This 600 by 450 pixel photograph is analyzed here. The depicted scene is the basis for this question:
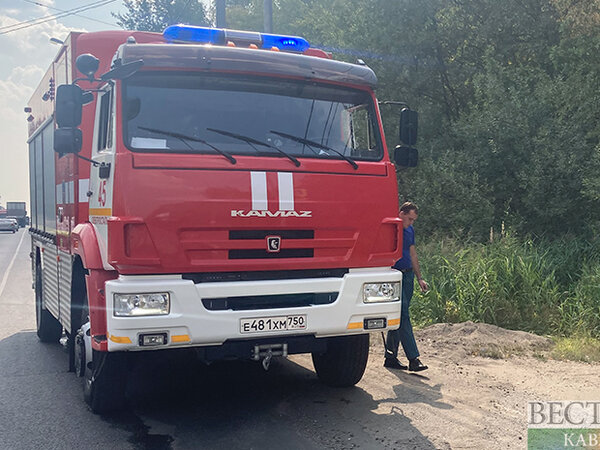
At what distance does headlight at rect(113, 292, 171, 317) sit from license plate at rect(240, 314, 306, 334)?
0.56 metres

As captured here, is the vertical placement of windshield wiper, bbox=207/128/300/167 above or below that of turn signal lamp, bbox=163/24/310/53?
below

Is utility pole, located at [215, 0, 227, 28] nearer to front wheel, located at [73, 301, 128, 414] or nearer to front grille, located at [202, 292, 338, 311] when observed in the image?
front wheel, located at [73, 301, 128, 414]

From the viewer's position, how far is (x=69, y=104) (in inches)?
196

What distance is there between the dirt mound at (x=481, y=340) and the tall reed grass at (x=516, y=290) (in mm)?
667

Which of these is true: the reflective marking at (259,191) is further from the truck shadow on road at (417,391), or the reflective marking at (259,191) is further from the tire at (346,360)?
the truck shadow on road at (417,391)

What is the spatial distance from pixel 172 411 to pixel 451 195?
828 cm

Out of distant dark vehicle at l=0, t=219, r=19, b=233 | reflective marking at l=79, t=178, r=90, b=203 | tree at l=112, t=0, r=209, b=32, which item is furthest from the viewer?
distant dark vehicle at l=0, t=219, r=19, b=233

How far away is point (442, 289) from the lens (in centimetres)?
922

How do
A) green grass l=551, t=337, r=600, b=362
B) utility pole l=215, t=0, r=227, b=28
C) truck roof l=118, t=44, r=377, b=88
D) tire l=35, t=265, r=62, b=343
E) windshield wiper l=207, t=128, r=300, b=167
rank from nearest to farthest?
1. truck roof l=118, t=44, r=377, b=88
2. windshield wiper l=207, t=128, r=300, b=167
3. green grass l=551, t=337, r=600, b=362
4. tire l=35, t=265, r=62, b=343
5. utility pole l=215, t=0, r=227, b=28

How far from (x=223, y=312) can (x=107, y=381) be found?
4.41 ft

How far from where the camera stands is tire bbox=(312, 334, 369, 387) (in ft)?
19.2

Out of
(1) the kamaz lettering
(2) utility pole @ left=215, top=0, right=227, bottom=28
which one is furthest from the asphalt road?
(2) utility pole @ left=215, top=0, right=227, bottom=28

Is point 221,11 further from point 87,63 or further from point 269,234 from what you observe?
point 269,234

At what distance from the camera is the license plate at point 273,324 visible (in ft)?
14.9
